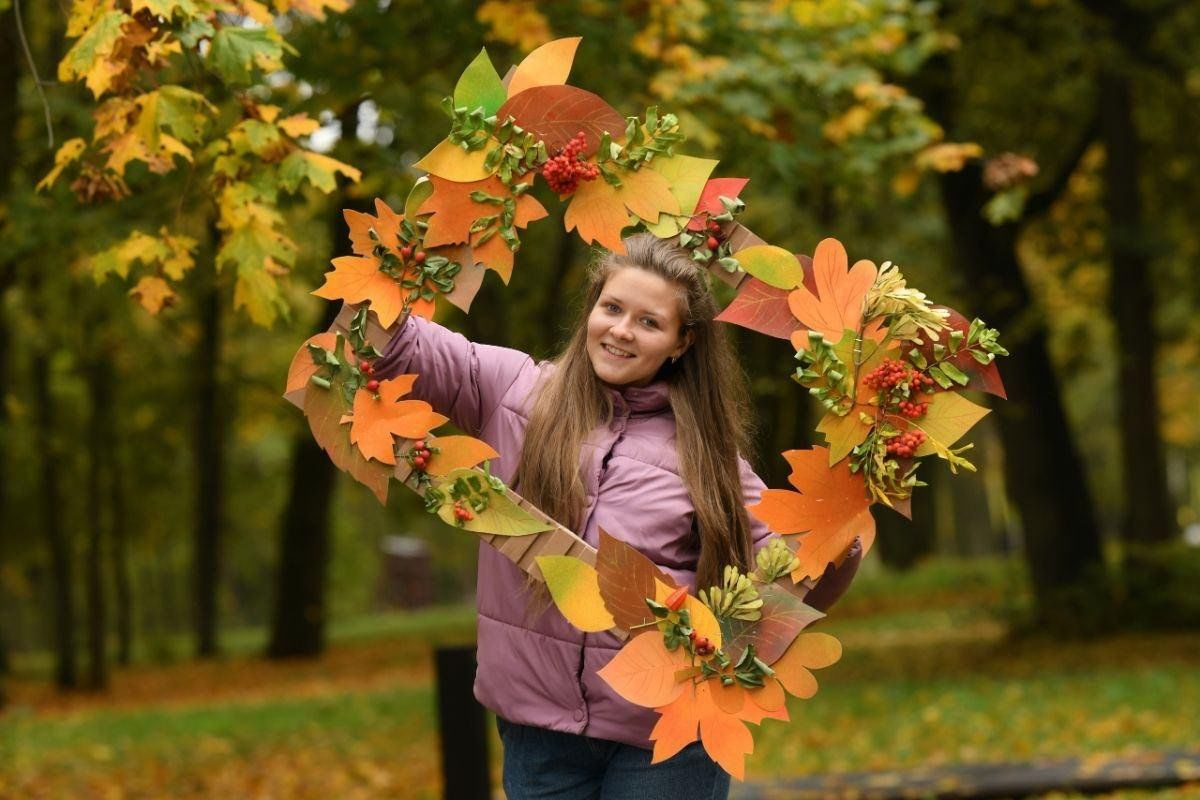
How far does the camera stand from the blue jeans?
3.04m

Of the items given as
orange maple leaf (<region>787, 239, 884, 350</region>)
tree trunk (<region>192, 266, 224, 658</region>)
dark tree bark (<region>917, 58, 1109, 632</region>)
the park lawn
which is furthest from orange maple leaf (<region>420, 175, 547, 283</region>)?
tree trunk (<region>192, 266, 224, 658</region>)

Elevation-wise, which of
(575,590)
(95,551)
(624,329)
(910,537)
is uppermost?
(624,329)

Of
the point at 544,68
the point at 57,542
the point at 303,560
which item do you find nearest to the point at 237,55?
the point at 544,68

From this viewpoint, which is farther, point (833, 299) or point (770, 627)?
point (833, 299)

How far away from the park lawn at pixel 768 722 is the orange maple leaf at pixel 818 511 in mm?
4002

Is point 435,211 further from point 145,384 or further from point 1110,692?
point 145,384

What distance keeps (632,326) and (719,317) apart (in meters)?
0.19

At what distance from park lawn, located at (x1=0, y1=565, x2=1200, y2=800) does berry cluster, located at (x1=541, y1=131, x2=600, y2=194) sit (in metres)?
4.41

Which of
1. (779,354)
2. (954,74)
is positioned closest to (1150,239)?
(954,74)

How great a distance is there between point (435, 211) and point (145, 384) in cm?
1927

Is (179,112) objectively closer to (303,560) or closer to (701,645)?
(701,645)

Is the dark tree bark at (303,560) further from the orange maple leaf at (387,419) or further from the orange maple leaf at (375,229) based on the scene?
the orange maple leaf at (387,419)

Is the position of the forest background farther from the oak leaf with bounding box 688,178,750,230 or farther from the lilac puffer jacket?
the oak leaf with bounding box 688,178,750,230

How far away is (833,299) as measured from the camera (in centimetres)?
321
